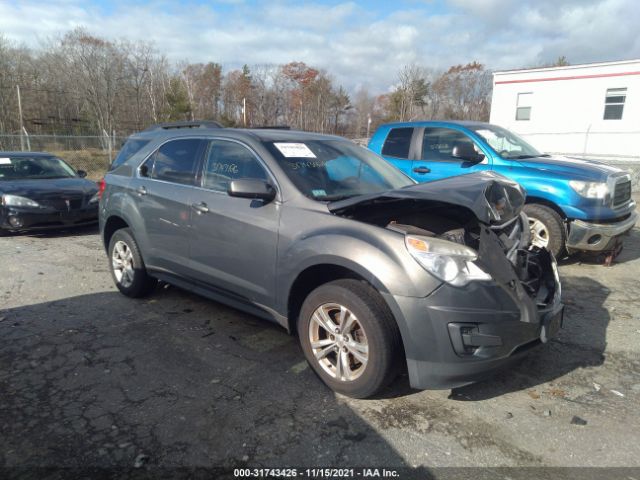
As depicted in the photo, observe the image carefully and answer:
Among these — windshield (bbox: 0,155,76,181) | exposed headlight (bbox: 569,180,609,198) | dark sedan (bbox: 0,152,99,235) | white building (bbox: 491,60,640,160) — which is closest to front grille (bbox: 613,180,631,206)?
exposed headlight (bbox: 569,180,609,198)

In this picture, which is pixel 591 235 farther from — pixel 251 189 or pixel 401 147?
pixel 251 189

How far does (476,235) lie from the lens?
2926mm

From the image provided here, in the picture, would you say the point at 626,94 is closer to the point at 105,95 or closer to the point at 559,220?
the point at 559,220

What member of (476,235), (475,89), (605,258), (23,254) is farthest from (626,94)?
(475,89)

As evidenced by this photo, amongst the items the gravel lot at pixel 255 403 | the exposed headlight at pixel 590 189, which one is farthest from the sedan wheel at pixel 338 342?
the exposed headlight at pixel 590 189

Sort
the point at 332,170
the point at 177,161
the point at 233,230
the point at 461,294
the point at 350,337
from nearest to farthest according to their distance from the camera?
1. the point at 461,294
2. the point at 350,337
3. the point at 233,230
4. the point at 332,170
5. the point at 177,161

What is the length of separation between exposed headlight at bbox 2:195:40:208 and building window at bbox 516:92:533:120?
2210cm

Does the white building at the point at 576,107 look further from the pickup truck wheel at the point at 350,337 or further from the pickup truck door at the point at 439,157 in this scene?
the pickup truck wheel at the point at 350,337

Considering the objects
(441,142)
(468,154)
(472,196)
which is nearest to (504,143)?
(468,154)

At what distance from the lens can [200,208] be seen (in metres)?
3.87

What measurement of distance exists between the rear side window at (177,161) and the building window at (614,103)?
22.0 meters

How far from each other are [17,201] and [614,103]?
22986mm

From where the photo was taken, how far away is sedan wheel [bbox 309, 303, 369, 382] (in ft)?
9.42

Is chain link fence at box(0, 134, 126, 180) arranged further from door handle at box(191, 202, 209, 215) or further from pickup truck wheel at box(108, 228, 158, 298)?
door handle at box(191, 202, 209, 215)
